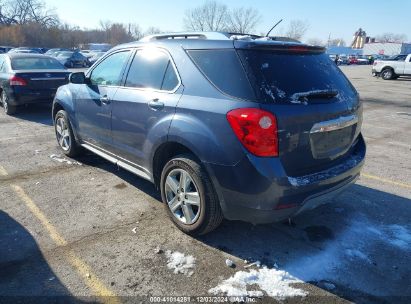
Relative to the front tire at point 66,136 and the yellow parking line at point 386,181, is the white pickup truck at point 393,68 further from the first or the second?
the front tire at point 66,136

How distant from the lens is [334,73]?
3.61 m

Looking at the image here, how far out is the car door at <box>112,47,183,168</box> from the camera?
354cm

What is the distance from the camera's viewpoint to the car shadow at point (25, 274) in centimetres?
271

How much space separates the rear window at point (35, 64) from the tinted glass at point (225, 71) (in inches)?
308

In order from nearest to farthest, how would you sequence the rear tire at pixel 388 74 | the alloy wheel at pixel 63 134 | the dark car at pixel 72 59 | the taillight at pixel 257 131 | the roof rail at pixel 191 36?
the taillight at pixel 257 131
the roof rail at pixel 191 36
the alloy wheel at pixel 63 134
the rear tire at pixel 388 74
the dark car at pixel 72 59

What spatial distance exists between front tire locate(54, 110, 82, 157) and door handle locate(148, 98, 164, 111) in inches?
93.1

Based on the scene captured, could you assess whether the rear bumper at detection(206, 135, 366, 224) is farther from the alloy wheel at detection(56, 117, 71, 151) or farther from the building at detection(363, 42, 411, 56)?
the building at detection(363, 42, 411, 56)

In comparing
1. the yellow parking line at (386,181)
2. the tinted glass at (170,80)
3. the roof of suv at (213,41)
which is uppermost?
the roof of suv at (213,41)

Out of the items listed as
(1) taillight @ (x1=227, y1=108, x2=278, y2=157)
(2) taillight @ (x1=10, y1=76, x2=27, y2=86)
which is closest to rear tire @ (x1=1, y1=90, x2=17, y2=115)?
(2) taillight @ (x1=10, y1=76, x2=27, y2=86)

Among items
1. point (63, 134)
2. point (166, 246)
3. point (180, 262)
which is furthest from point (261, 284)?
point (63, 134)

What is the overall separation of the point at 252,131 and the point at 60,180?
324 cm

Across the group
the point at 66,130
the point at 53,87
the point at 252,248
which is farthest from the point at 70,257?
the point at 53,87

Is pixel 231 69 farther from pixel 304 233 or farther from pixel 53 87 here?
pixel 53 87

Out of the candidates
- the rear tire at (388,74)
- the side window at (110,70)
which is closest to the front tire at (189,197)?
the side window at (110,70)
